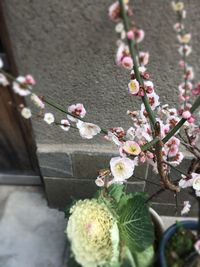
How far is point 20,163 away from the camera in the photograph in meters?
1.93

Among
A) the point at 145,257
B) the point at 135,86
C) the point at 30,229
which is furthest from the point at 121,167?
the point at 30,229

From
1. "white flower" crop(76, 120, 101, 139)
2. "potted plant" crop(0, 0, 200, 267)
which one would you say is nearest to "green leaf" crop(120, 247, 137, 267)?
"potted plant" crop(0, 0, 200, 267)

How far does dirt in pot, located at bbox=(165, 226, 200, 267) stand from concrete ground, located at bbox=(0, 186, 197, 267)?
29cm

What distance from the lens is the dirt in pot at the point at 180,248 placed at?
151 cm

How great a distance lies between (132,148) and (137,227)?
432 millimetres

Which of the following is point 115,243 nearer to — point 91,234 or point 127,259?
point 91,234

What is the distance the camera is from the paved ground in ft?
5.76

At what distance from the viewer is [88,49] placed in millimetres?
1229

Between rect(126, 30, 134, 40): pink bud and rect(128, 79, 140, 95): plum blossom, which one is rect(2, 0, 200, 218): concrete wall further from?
rect(126, 30, 134, 40): pink bud

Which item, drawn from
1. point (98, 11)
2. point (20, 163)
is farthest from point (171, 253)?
point (98, 11)

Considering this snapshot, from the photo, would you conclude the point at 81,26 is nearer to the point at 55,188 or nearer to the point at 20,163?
the point at 55,188

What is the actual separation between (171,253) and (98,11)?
3.28ft

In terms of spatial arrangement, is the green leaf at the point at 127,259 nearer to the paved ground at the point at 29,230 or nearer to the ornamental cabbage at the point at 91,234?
the ornamental cabbage at the point at 91,234

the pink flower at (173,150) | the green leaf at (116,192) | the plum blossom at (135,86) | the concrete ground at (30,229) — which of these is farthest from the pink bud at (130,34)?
the concrete ground at (30,229)
